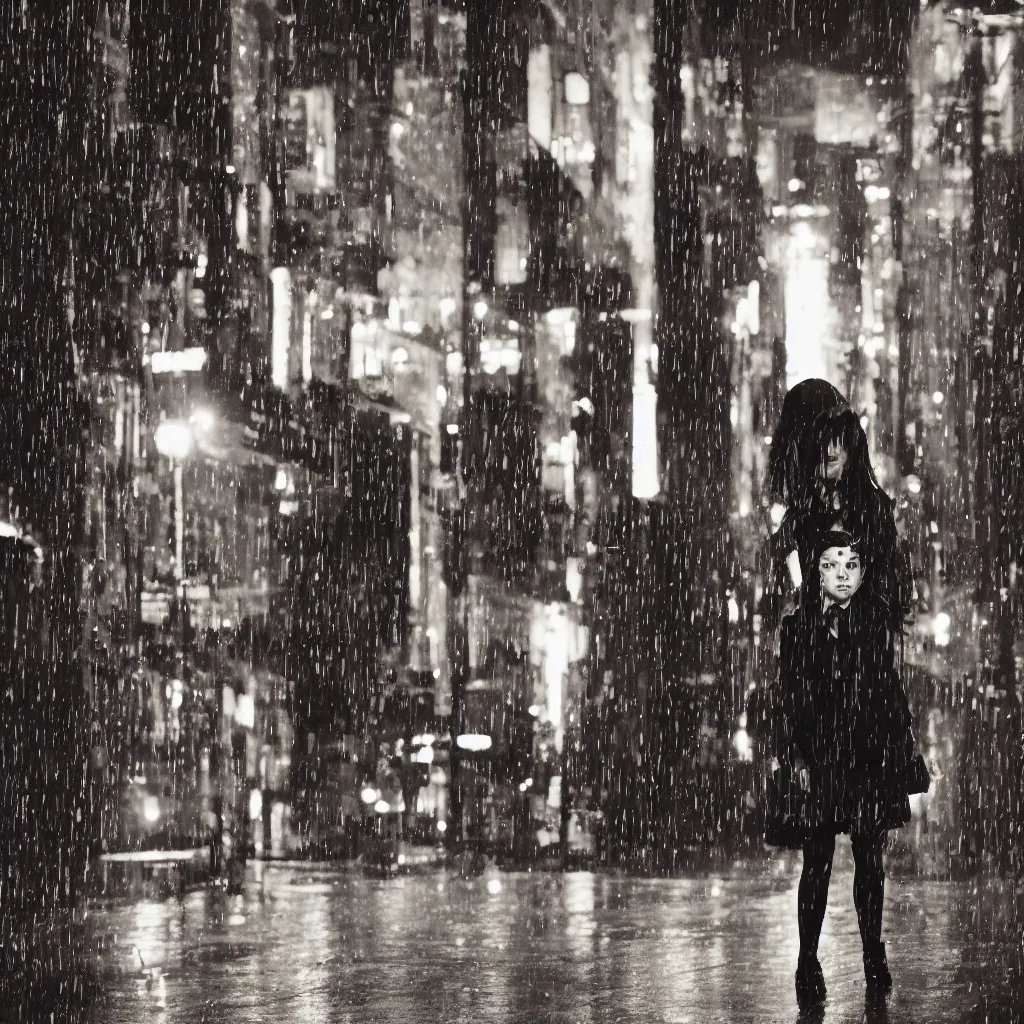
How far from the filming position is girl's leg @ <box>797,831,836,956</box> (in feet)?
13.9

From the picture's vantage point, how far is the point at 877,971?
4.23 metres

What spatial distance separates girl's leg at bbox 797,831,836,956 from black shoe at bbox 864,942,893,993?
0.14 metres

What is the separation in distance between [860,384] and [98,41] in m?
8.81

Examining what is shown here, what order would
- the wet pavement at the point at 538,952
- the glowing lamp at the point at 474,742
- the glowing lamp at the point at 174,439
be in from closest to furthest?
the wet pavement at the point at 538,952, the glowing lamp at the point at 174,439, the glowing lamp at the point at 474,742

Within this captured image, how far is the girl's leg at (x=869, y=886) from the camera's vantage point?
4.25m

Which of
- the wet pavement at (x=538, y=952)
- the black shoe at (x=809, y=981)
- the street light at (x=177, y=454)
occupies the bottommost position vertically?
the wet pavement at (x=538, y=952)

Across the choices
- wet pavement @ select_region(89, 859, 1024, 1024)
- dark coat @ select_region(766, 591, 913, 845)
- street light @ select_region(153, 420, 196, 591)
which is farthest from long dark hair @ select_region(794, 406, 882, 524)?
street light @ select_region(153, 420, 196, 591)

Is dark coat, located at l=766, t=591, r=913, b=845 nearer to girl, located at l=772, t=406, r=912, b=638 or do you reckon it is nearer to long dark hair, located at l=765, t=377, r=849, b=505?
girl, located at l=772, t=406, r=912, b=638

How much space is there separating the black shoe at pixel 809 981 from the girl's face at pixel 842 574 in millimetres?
967

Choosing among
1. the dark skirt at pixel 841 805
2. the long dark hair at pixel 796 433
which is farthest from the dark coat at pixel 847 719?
the long dark hair at pixel 796 433

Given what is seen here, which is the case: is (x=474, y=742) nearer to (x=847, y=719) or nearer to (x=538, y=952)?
(x=538, y=952)

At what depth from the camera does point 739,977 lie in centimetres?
456

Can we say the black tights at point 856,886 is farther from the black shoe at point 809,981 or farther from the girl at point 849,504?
the girl at point 849,504

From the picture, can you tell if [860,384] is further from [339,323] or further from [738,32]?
[339,323]
